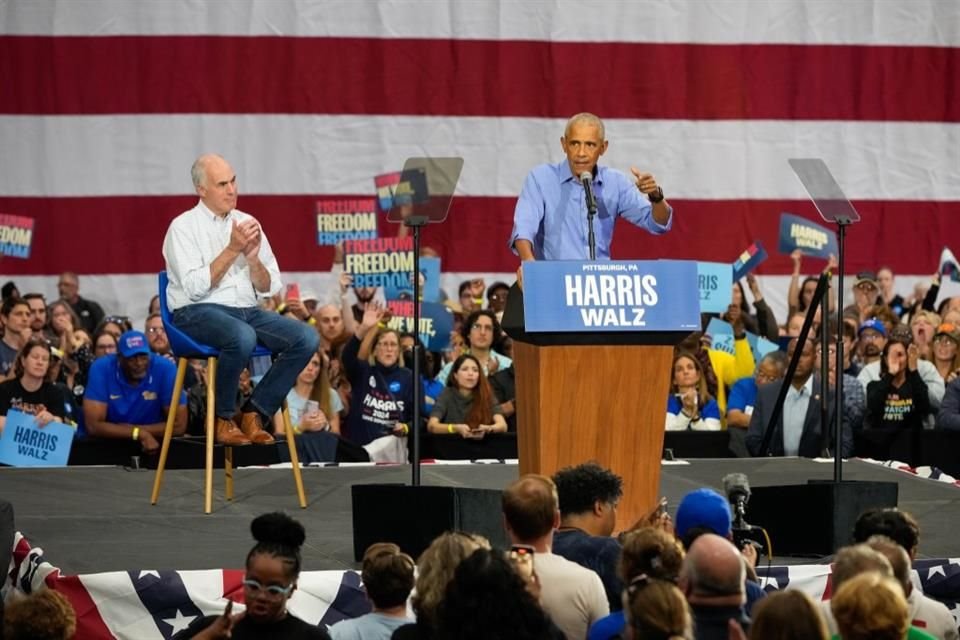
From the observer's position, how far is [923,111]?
13.8m

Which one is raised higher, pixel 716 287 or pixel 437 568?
pixel 716 287

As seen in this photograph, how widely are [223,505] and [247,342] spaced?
883 mm

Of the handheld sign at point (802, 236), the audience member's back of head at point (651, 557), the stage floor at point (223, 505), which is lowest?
the stage floor at point (223, 505)

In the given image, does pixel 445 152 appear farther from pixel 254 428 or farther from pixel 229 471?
pixel 254 428

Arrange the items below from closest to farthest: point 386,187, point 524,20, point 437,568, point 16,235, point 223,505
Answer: point 437,568 < point 223,505 < point 386,187 < point 16,235 < point 524,20

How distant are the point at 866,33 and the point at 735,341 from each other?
3.80 meters

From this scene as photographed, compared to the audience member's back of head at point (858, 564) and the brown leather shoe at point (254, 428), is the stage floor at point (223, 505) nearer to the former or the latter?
the brown leather shoe at point (254, 428)

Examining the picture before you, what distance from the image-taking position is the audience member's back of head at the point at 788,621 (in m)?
3.39

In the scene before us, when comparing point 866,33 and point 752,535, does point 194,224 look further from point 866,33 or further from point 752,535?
point 866,33

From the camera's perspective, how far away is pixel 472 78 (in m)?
13.3

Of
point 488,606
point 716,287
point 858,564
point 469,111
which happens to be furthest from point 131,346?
point 858,564

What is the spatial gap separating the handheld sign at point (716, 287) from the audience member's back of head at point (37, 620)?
7.36 metres

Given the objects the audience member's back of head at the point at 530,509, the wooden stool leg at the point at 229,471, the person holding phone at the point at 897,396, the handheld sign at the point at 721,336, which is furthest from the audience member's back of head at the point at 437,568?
the handheld sign at the point at 721,336

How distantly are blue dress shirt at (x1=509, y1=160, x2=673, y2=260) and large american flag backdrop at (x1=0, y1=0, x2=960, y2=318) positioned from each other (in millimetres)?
6282
